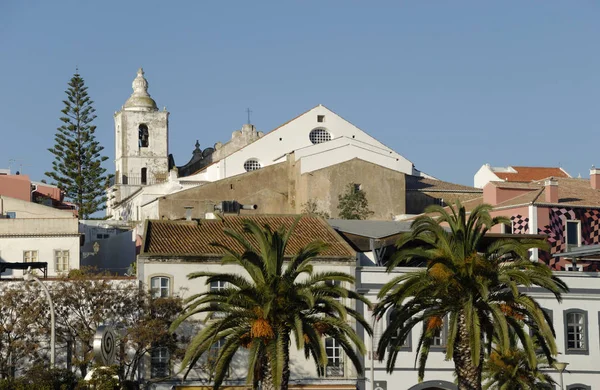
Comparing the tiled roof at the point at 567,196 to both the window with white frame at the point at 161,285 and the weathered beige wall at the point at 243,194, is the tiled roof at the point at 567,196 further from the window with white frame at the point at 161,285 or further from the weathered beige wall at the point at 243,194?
the window with white frame at the point at 161,285

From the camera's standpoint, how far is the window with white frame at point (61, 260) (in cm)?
5903

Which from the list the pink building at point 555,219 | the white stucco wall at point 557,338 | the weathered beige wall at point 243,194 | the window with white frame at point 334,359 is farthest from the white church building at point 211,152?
the window with white frame at point 334,359

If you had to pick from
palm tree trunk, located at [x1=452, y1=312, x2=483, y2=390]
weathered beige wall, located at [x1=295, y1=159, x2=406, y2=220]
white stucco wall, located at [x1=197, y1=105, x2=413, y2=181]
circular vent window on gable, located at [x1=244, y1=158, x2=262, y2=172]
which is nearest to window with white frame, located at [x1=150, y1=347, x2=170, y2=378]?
palm tree trunk, located at [x1=452, y1=312, x2=483, y2=390]

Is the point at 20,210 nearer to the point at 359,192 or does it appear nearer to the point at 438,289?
the point at 359,192

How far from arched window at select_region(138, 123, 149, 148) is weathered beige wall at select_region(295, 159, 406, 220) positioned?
965 inches

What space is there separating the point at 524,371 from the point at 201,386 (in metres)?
10.8

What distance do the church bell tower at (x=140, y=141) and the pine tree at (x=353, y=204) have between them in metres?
25.3

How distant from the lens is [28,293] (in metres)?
47.8

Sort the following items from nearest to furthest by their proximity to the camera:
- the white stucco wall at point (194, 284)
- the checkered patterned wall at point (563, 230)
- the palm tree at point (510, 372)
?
the palm tree at point (510, 372)
the white stucco wall at point (194, 284)
the checkered patterned wall at point (563, 230)

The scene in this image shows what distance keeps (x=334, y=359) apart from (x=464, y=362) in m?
11.1

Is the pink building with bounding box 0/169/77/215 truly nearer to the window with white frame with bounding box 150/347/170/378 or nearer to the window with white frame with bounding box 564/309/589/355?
the window with white frame with bounding box 150/347/170/378

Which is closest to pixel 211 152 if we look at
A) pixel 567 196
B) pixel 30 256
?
pixel 567 196

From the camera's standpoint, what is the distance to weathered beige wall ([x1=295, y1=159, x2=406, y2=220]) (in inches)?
3012

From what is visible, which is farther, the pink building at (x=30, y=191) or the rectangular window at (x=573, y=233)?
the pink building at (x=30, y=191)
